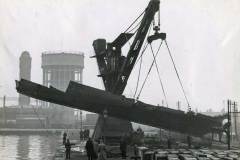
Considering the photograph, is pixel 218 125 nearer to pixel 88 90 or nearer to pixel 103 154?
pixel 88 90

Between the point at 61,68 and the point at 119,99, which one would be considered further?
the point at 61,68

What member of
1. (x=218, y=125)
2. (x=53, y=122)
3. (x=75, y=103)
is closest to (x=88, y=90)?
(x=75, y=103)

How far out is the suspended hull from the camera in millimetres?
27828

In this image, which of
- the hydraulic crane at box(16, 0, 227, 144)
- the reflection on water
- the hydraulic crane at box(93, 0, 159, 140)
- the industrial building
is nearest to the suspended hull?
the hydraulic crane at box(16, 0, 227, 144)

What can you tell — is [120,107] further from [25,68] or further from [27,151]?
[25,68]

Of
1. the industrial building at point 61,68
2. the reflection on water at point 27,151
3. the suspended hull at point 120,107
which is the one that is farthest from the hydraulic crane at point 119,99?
the industrial building at point 61,68

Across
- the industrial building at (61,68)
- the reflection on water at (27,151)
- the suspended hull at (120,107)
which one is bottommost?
the reflection on water at (27,151)

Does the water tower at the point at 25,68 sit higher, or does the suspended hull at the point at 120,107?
the water tower at the point at 25,68

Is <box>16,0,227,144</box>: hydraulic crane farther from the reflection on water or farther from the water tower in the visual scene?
the water tower

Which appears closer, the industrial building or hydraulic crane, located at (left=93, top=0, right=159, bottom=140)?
hydraulic crane, located at (left=93, top=0, right=159, bottom=140)

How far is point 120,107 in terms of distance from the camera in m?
30.4

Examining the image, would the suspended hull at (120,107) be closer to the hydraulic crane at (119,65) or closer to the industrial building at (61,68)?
the hydraulic crane at (119,65)

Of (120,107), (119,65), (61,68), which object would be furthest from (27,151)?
(61,68)

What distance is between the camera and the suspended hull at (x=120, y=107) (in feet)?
91.3
